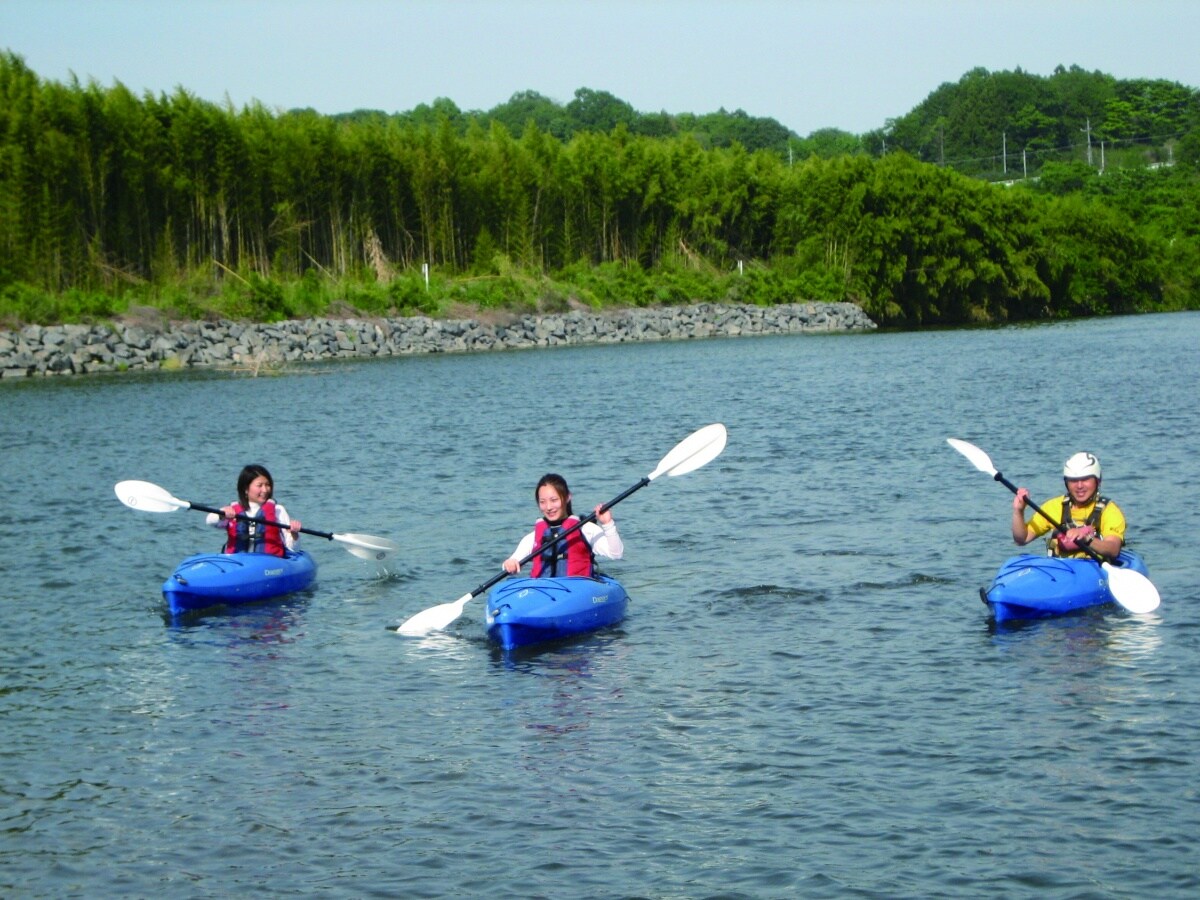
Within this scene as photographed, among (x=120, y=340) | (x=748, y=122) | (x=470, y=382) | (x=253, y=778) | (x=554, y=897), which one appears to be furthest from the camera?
(x=748, y=122)

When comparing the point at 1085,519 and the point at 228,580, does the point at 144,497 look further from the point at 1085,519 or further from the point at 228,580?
the point at 1085,519

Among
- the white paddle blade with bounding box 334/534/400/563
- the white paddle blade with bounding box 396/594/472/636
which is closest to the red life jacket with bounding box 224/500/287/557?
the white paddle blade with bounding box 334/534/400/563

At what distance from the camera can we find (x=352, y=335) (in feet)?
132

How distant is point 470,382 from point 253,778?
2466cm

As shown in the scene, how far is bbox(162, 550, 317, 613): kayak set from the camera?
10.3 m

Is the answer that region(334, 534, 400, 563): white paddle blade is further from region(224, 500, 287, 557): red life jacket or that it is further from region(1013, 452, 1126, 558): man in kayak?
region(1013, 452, 1126, 558): man in kayak

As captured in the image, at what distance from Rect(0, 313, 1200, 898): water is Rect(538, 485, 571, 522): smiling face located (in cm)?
82

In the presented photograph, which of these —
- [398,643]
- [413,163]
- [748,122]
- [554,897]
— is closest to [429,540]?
[398,643]

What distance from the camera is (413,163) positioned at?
152 feet

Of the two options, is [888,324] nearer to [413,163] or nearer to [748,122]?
[413,163]

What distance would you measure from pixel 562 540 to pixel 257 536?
2.77 metres

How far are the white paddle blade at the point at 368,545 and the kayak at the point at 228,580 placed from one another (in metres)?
0.56

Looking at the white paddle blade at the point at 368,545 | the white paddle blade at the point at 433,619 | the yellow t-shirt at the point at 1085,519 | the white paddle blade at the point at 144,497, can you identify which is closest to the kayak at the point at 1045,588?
the yellow t-shirt at the point at 1085,519

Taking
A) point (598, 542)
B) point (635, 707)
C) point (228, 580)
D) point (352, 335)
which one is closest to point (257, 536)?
point (228, 580)
